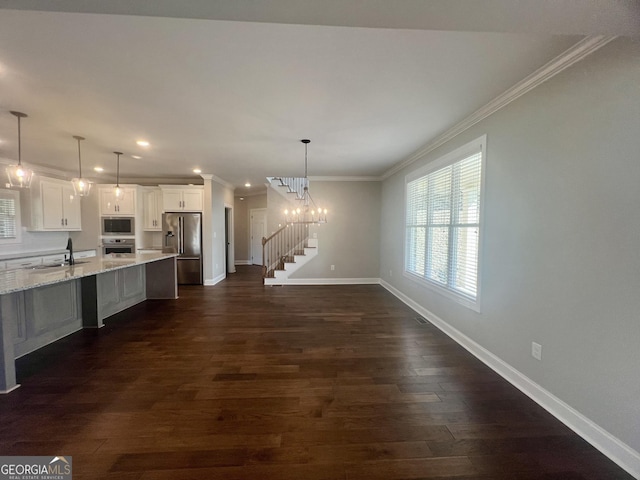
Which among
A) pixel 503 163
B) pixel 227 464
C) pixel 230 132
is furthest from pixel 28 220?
pixel 503 163

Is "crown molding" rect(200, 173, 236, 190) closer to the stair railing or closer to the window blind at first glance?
the stair railing

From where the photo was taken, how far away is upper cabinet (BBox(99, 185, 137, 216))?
6121 mm

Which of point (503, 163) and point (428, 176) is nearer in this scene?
point (503, 163)

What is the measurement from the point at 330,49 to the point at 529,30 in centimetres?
116

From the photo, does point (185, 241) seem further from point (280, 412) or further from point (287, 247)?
point (280, 412)

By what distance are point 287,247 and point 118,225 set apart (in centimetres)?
416

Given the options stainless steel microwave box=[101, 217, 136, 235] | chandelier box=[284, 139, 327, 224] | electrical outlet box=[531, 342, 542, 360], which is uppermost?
chandelier box=[284, 139, 327, 224]

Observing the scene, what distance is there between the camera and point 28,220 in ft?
16.6

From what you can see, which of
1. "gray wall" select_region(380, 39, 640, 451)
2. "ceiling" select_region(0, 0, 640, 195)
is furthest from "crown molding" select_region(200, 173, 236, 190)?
"gray wall" select_region(380, 39, 640, 451)

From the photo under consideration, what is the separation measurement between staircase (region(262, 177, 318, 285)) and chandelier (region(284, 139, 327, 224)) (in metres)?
0.25

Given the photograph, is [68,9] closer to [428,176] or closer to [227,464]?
[227,464]

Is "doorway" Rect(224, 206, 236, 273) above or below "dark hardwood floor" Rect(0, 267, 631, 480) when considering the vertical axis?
above

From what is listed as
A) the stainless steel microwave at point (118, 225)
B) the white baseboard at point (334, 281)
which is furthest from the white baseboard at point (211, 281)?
the stainless steel microwave at point (118, 225)

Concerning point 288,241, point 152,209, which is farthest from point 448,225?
point 152,209
